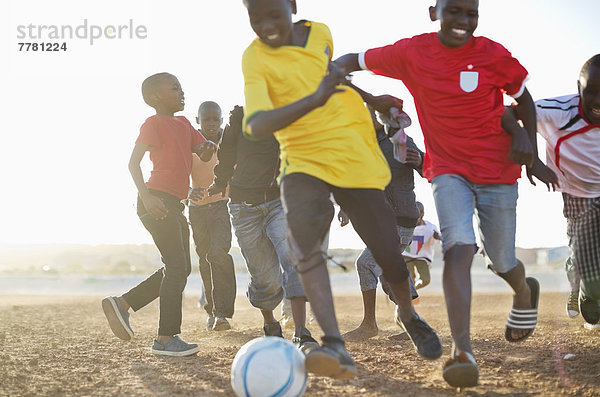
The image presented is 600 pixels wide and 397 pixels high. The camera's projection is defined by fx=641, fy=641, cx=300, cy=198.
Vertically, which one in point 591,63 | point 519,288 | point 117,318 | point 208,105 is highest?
point 208,105

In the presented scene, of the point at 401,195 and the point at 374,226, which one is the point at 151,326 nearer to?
the point at 401,195

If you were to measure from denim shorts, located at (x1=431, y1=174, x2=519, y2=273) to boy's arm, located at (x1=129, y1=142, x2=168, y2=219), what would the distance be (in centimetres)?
235

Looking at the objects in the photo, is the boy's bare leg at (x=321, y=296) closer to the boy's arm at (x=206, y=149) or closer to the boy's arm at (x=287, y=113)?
the boy's arm at (x=287, y=113)

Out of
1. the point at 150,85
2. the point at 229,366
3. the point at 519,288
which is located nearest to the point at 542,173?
the point at 519,288

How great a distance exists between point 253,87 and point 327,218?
0.86 meters

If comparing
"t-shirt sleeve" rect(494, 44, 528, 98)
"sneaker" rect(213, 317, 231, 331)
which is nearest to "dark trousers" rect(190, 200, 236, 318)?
"sneaker" rect(213, 317, 231, 331)

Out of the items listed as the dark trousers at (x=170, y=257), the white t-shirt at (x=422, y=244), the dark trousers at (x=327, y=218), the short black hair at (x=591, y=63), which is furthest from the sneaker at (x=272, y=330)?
the white t-shirt at (x=422, y=244)

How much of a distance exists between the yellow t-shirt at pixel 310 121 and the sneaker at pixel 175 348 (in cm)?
224

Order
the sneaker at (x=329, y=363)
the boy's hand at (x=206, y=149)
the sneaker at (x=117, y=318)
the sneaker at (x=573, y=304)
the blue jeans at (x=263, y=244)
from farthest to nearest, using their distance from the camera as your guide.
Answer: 1. the sneaker at (x=573, y=304)
2. the sneaker at (x=117, y=318)
3. the boy's hand at (x=206, y=149)
4. the blue jeans at (x=263, y=244)
5. the sneaker at (x=329, y=363)

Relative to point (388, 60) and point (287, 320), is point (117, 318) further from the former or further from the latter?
point (388, 60)

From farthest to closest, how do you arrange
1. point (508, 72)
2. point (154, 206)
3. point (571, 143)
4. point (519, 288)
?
point (154, 206), point (571, 143), point (519, 288), point (508, 72)

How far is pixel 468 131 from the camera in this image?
3928 mm

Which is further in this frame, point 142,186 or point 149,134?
point 149,134

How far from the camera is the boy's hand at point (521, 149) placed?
12.7ft
